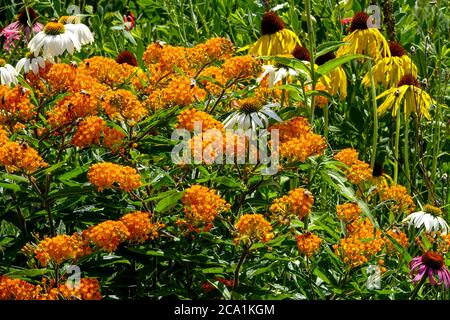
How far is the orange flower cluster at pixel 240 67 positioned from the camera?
2.66m

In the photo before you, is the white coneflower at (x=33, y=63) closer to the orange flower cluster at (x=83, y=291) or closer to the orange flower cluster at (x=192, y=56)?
the orange flower cluster at (x=192, y=56)

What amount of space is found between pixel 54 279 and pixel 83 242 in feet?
0.43

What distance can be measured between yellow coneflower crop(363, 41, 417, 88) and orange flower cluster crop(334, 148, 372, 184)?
81 centimetres

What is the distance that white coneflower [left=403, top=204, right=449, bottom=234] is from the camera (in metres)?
2.62

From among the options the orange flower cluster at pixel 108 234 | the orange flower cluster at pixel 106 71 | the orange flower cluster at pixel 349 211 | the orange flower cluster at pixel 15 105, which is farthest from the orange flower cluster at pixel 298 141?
the orange flower cluster at pixel 15 105

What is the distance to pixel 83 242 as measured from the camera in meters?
2.20

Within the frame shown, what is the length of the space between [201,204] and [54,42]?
44.5 inches

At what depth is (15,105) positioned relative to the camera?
2.57 m

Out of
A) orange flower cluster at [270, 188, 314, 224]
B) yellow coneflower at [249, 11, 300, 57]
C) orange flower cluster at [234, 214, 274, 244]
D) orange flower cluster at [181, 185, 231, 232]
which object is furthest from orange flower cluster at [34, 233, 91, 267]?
yellow coneflower at [249, 11, 300, 57]

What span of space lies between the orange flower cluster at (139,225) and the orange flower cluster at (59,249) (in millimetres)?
119

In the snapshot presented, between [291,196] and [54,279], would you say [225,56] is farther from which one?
[54,279]

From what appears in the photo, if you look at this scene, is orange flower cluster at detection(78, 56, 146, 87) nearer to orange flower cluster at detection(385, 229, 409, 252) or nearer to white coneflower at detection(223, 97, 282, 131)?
white coneflower at detection(223, 97, 282, 131)

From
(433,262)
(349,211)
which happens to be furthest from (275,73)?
(433,262)
